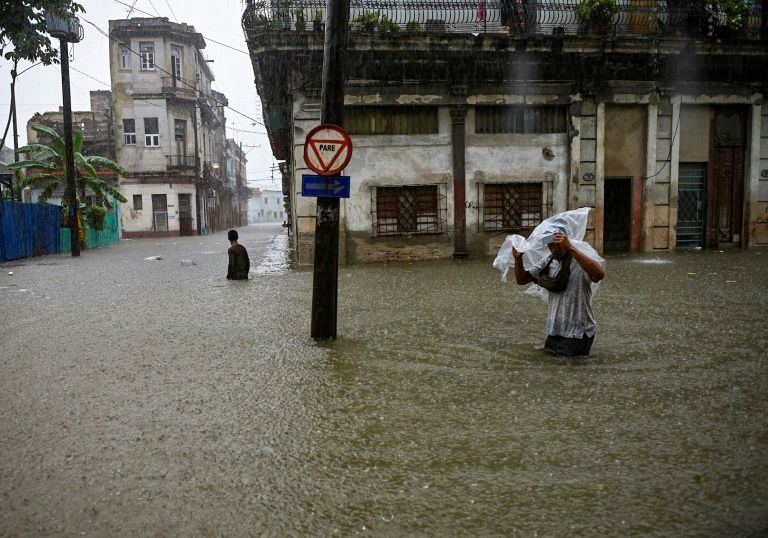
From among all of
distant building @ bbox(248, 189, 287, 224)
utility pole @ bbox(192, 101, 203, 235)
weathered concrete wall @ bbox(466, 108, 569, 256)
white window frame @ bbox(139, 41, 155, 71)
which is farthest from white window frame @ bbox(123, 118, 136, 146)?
distant building @ bbox(248, 189, 287, 224)

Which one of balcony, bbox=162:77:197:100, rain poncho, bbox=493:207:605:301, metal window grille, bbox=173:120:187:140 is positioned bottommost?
rain poncho, bbox=493:207:605:301

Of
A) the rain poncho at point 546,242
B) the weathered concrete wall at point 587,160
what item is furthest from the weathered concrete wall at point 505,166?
the rain poncho at point 546,242

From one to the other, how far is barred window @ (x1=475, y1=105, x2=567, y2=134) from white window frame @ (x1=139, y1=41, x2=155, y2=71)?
31.1 m

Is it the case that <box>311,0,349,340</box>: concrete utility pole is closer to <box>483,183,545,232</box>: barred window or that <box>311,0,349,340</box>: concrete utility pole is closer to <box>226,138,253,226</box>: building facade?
<box>483,183,545,232</box>: barred window

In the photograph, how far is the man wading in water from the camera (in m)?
4.90

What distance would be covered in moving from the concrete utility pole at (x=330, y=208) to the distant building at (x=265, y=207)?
9754cm

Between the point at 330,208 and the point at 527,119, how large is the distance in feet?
34.6

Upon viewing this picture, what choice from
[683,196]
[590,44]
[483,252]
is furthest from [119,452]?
[683,196]

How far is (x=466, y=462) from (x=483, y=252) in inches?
480

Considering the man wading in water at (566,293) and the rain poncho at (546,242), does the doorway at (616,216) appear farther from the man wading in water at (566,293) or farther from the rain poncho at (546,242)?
the man wading in water at (566,293)

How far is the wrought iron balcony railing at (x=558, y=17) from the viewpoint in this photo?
14.6 m

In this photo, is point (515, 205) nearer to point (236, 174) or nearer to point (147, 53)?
point (147, 53)

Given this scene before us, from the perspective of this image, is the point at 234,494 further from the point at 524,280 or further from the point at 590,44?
the point at 590,44

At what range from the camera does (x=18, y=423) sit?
3.74 meters
